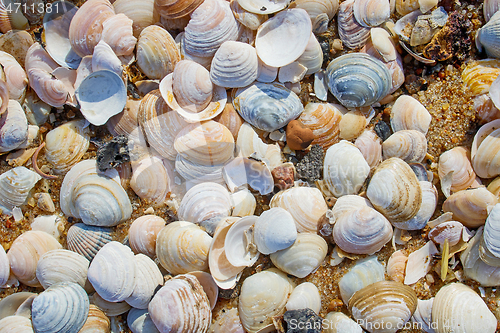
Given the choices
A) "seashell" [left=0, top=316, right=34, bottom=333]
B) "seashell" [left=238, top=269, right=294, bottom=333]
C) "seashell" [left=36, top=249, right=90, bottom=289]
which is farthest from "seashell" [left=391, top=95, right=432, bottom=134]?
"seashell" [left=0, top=316, right=34, bottom=333]

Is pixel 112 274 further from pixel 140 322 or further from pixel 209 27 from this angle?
pixel 209 27

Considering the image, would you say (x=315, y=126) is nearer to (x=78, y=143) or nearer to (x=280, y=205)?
(x=280, y=205)

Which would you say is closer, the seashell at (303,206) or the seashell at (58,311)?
the seashell at (58,311)

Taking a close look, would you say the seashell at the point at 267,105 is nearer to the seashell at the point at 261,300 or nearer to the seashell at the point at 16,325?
the seashell at the point at 261,300

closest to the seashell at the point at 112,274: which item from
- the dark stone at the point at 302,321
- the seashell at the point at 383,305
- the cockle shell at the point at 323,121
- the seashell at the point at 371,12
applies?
the dark stone at the point at 302,321

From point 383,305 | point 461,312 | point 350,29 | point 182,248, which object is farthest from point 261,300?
point 350,29
